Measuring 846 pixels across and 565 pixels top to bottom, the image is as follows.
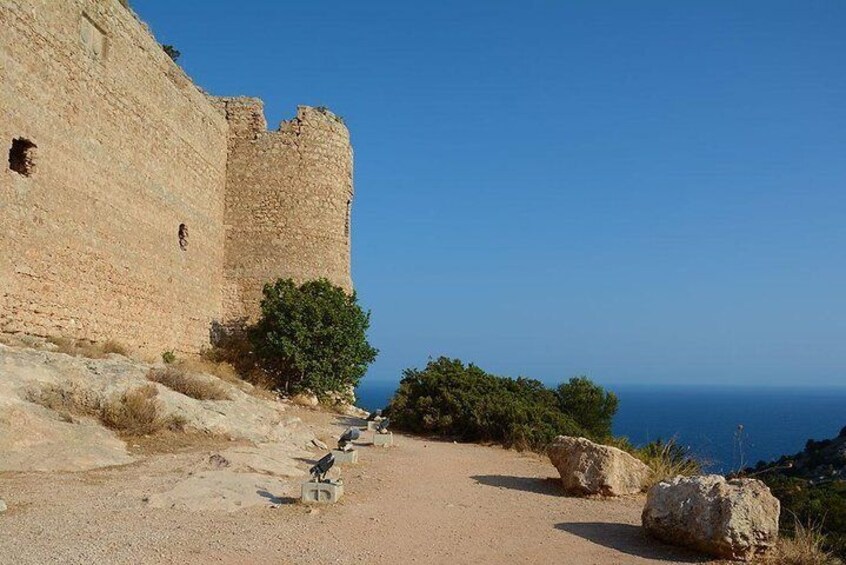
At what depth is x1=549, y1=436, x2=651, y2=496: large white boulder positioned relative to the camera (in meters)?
8.22

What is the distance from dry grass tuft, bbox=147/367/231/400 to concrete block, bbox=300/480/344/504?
4.87 m

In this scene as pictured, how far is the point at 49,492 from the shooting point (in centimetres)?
649

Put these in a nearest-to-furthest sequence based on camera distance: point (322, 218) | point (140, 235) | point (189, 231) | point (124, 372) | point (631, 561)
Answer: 1. point (631, 561)
2. point (124, 372)
3. point (140, 235)
4. point (189, 231)
5. point (322, 218)

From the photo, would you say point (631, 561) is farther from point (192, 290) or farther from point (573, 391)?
point (192, 290)

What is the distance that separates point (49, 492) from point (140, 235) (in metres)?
9.15

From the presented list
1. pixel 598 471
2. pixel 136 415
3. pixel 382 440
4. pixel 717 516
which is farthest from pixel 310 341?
pixel 717 516

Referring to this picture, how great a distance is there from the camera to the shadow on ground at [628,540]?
5934 millimetres

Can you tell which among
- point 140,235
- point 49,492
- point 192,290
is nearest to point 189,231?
point 192,290

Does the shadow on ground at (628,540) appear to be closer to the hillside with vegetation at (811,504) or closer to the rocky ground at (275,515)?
the rocky ground at (275,515)

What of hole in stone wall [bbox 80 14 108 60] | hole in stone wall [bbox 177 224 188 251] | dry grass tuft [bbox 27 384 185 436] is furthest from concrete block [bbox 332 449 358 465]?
hole in stone wall [bbox 177 224 188 251]

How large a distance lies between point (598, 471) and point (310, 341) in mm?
10155

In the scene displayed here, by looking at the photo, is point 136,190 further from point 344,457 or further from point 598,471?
point 598,471

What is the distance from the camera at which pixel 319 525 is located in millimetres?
6125

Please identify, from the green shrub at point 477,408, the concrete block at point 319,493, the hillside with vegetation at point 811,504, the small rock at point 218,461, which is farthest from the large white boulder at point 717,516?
the green shrub at point 477,408
